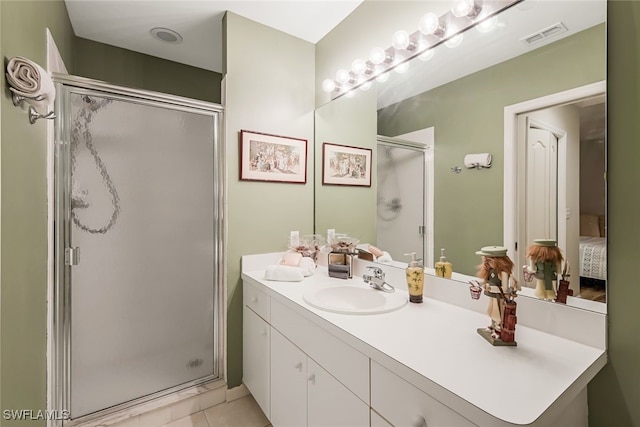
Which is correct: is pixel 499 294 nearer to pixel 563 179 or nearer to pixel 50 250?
pixel 563 179

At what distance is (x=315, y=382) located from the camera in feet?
3.87

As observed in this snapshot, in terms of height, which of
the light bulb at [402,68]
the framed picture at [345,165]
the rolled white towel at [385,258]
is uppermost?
the light bulb at [402,68]

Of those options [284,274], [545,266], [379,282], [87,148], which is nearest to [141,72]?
[87,148]

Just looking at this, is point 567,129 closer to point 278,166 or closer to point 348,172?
point 348,172

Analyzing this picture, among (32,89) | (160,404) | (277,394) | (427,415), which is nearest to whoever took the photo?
(427,415)

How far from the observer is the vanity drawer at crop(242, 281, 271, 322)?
5.20ft

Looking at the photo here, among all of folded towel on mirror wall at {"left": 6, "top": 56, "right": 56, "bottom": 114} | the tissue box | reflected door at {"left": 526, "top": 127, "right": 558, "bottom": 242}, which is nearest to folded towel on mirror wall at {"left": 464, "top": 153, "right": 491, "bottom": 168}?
reflected door at {"left": 526, "top": 127, "right": 558, "bottom": 242}

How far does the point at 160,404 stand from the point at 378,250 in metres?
1.53

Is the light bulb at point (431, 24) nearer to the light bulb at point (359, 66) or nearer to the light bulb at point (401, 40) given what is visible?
the light bulb at point (401, 40)

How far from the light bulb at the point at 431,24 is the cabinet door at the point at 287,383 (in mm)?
1535

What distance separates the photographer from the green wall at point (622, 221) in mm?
853

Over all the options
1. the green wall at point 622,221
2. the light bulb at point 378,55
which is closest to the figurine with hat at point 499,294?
the green wall at point 622,221

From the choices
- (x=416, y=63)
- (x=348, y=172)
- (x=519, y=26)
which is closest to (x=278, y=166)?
(x=348, y=172)

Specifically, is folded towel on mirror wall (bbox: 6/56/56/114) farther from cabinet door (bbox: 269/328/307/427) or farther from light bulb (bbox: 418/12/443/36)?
light bulb (bbox: 418/12/443/36)
